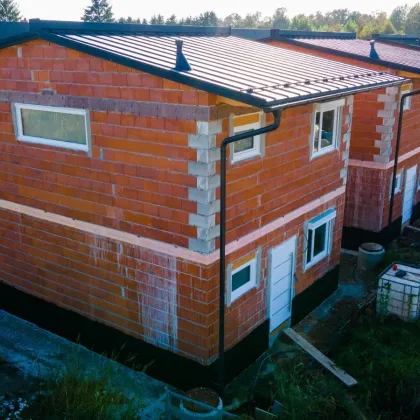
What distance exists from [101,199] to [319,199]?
13.3 ft

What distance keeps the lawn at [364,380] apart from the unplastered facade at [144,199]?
1182 millimetres

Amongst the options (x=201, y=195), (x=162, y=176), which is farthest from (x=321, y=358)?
(x=162, y=176)

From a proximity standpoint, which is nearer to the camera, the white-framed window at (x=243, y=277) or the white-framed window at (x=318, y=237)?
the white-framed window at (x=243, y=277)

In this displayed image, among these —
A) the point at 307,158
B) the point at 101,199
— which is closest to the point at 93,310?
the point at 101,199

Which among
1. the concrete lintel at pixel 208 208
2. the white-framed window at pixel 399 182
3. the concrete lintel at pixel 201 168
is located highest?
the concrete lintel at pixel 201 168

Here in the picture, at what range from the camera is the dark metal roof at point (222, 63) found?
20.8ft

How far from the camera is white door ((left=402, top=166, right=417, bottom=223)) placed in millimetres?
14484

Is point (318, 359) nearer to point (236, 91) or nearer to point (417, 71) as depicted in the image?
point (236, 91)

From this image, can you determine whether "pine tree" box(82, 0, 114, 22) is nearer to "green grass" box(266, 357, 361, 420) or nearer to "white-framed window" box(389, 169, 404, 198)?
"white-framed window" box(389, 169, 404, 198)

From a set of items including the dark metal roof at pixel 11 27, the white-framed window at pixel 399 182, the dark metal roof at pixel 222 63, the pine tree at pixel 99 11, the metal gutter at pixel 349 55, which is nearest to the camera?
the dark metal roof at pixel 222 63

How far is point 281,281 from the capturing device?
897cm

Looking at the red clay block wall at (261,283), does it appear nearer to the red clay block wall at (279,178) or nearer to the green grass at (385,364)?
the red clay block wall at (279,178)

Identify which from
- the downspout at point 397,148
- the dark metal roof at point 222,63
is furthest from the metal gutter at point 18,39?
the downspout at point 397,148

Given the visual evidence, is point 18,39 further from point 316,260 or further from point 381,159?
point 381,159
